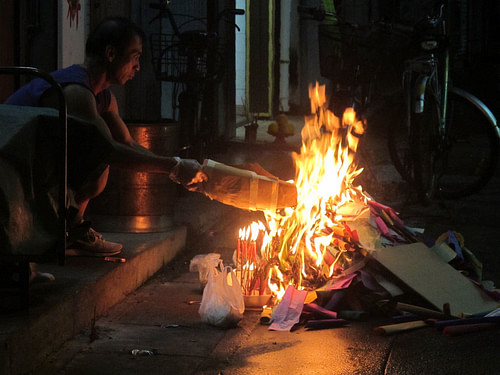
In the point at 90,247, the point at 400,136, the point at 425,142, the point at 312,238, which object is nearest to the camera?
the point at 90,247

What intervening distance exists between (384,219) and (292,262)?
1.00 m

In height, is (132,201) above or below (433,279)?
above

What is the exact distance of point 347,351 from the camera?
442 cm

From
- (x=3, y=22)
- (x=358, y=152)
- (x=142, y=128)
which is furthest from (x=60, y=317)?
(x=358, y=152)

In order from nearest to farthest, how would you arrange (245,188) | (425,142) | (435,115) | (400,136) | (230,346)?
(230,346) → (245,188) → (435,115) → (425,142) → (400,136)

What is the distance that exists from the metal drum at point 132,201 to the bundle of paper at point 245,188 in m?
1.62

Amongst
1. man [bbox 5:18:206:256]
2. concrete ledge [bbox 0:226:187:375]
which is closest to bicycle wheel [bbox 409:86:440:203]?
concrete ledge [bbox 0:226:187:375]

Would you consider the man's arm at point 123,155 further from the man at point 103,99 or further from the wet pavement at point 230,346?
the wet pavement at point 230,346

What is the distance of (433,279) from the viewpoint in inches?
211

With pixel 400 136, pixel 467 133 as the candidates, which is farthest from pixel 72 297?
pixel 400 136

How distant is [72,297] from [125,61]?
5.85ft

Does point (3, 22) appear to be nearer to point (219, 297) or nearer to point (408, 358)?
point (219, 297)

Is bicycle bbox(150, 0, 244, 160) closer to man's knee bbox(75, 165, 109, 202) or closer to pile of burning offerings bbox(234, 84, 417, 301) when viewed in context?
pile of burning offerings bbox(234, 84, 417, 301)

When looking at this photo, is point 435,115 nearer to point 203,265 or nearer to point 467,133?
point 467,133
